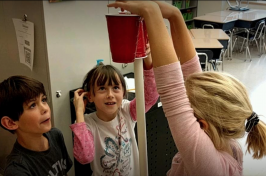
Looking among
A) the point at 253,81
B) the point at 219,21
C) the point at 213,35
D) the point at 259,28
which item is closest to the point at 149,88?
the point at 253,81

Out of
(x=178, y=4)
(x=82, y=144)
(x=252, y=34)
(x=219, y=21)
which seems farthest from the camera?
(x=178, y=4)

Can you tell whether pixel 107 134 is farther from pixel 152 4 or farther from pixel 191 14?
pixel 191 14

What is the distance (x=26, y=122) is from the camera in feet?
3.36

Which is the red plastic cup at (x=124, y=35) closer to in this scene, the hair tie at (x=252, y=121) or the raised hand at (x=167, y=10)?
the raised hand at (x=167, y=10)

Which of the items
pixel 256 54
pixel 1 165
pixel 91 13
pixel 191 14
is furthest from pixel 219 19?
pixel 1 165

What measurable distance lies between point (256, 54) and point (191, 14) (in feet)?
6.87

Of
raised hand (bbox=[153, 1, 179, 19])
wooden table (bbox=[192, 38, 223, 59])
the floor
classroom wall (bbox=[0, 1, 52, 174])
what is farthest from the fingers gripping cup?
wooden table (bbox=[192, 38, 223, 59])

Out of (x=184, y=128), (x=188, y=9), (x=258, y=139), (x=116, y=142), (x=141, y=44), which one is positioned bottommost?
(x=116, y=142)

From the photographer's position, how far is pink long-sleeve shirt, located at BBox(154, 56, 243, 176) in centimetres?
74

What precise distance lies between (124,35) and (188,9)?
6.33 m

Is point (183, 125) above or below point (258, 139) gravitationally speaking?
above

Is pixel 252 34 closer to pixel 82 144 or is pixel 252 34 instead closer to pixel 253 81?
pixel 253 81

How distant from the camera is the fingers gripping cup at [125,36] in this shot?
28.2 inches

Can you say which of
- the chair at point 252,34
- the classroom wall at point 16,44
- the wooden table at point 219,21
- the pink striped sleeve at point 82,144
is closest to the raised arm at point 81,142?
the pink striped sleeve at point 82,144
